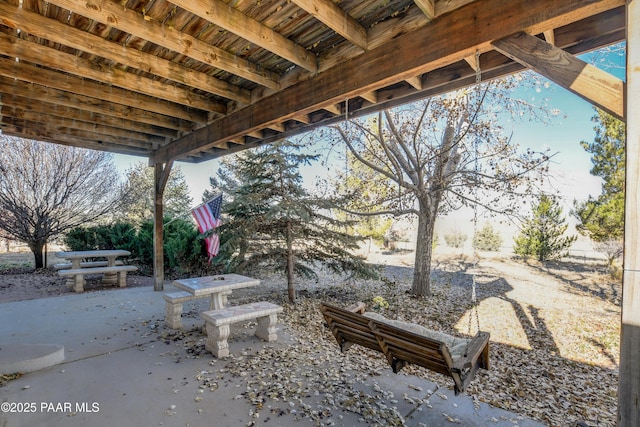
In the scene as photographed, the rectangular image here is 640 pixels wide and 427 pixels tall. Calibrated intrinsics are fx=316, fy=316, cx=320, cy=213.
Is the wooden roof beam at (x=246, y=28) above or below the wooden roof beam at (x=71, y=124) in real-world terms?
below

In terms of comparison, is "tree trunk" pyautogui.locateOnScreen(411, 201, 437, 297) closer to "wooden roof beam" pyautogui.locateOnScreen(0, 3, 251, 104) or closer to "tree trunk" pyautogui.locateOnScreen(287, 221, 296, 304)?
"tree trunk" pyautogui.locateOnScreen(287, 221, 296, 304)

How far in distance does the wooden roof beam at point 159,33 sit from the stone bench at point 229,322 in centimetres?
239

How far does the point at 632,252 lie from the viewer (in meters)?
1.34

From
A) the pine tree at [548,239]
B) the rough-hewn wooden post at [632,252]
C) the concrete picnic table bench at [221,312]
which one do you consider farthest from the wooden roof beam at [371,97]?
the pine tree at [548,239]

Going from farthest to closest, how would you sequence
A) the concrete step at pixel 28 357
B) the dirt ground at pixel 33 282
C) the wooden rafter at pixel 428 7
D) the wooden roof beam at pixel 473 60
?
the dirt ground at pixel 33 282
the concrete step at pixel 28 357
the wooden roof beam at pixel 473 60
the wooden rafter at pixel 428 7

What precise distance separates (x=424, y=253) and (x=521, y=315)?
1.95 metres

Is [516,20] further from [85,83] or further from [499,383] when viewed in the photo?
[85,83]

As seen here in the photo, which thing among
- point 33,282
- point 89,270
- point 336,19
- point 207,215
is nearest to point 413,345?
point 336,19

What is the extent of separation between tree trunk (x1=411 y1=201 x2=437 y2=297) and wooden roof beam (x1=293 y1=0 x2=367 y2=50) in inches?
177

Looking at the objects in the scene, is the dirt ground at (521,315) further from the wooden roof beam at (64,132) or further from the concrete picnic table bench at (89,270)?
the wooden roof beam at (64,132)

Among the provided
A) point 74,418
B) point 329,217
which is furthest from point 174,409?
point 329,217

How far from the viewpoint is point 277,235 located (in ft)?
18.7

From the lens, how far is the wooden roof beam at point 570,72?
147 cm

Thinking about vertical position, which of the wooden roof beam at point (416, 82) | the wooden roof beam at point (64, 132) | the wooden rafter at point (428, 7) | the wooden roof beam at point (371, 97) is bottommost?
the wooden roof beam at point (416, 82)
